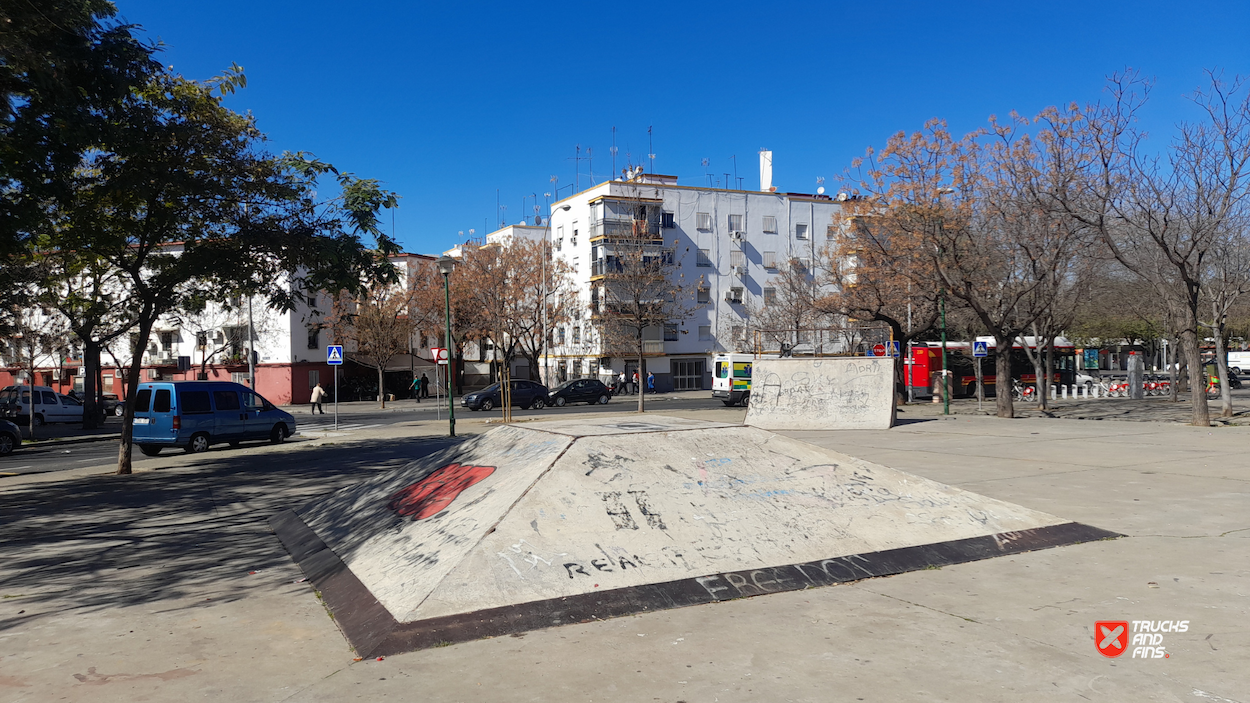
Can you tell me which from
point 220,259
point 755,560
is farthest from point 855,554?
point 220,259

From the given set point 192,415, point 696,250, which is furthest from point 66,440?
point 696,250

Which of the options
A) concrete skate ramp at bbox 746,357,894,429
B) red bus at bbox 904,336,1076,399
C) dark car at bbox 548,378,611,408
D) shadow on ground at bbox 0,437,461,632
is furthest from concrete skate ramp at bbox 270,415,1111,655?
dark car at bbox 548,378,611,408

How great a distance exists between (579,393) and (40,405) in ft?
82.4

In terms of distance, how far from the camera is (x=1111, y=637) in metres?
5.07

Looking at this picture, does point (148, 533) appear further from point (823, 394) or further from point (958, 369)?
point (958, 369)

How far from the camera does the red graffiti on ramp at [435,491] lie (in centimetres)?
755

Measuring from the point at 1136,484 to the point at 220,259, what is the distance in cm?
1627

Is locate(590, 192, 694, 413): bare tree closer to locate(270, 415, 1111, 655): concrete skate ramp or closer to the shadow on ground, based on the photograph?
the shadow on ground

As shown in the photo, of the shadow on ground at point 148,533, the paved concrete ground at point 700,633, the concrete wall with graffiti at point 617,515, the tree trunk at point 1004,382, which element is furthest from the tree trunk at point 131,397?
the tree trunk at point 1004,382

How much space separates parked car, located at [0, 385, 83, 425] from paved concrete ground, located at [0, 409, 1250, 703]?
2988cm

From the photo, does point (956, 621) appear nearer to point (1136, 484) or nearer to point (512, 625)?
point (512, 625)

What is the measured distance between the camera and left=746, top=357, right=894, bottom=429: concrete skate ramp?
23.5 meters

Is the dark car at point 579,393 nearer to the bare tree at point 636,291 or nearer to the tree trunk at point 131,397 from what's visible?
the bare tree at point 636,291

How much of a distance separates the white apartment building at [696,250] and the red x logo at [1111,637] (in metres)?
54.4
